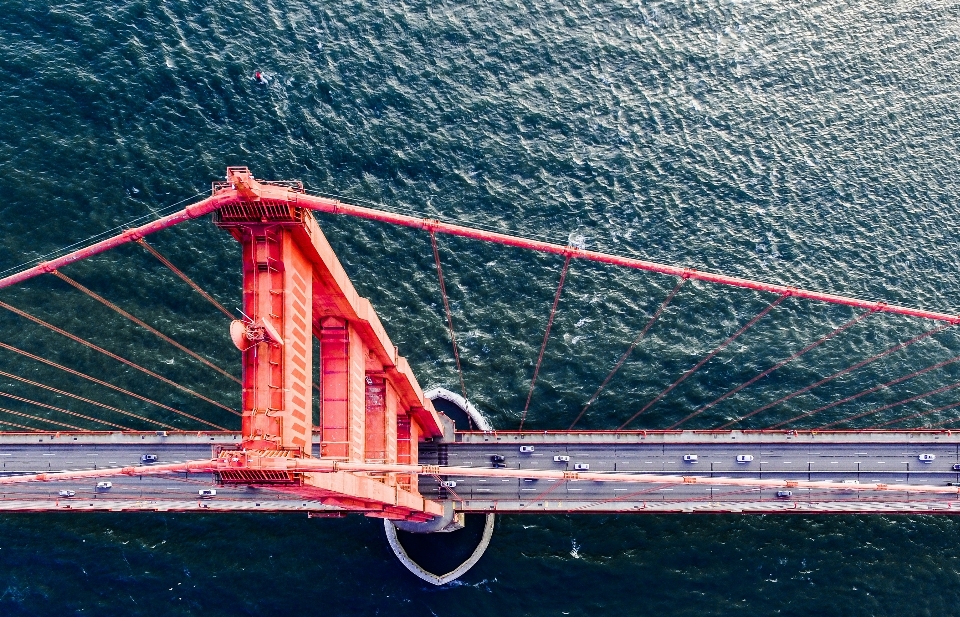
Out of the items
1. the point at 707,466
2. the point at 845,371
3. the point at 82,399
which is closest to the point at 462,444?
the point at 707,466

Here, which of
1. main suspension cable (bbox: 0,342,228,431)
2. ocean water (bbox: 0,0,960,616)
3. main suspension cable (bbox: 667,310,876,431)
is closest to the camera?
ocean water (bbox: 0,0,960,616)

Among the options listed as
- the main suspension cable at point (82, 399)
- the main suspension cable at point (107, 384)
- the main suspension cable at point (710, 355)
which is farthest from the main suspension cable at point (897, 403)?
the main suspension cable at point (82, 399)

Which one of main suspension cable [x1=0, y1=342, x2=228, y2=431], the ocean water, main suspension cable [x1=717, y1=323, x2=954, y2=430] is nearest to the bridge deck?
main suspension cable [x1=0, y1=342, x2=228, y2=431]

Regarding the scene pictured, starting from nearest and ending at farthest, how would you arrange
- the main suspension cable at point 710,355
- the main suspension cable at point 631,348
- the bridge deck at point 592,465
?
1. the bridge deck at point 592,465
2. the main suspension cable at point 710,355
3. the main suspension cable at point 631,348

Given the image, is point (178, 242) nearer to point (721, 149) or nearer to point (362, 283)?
point (362, 283)

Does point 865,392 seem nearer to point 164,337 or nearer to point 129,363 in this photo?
point 164,337

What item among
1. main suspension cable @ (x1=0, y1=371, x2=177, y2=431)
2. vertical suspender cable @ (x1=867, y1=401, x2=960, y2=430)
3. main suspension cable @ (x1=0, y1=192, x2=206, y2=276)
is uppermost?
main suspension cable @ (x1=0, y1=192, x2=206, y2=276)

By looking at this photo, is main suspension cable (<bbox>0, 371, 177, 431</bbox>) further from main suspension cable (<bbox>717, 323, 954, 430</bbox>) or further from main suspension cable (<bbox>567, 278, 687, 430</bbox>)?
main suspension cable (<bbox>717, 323, 954, 430</bbox>)

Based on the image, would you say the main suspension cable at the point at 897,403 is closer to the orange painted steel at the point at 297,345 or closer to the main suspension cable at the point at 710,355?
the main suspension cable at the point at 710,355
